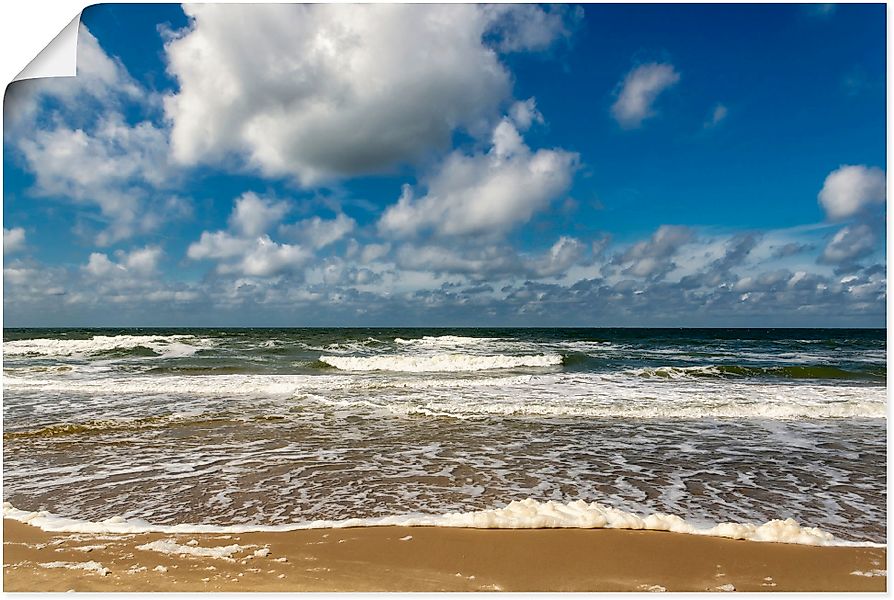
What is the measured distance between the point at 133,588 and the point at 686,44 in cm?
500

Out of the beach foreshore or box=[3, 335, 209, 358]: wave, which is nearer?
the beach foreshore

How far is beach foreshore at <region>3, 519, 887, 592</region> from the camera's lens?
8.46 ft

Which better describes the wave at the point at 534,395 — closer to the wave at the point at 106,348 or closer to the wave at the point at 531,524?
the wave at the point at 531,524

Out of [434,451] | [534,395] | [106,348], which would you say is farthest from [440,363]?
[106,348]

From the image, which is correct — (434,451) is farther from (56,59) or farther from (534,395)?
(534,395)

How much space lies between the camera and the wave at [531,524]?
3225 mm

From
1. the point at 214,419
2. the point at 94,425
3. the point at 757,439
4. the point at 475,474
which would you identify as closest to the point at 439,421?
the point at 475,474

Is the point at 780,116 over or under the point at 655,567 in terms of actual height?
over

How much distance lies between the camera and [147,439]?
6.01 metres

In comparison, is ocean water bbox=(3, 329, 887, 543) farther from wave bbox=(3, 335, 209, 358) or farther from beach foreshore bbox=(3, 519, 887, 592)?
wave bbox=(3, 335, 209, 358)

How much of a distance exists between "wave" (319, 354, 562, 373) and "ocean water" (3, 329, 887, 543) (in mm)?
5806

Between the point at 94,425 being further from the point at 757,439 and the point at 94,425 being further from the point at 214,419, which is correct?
the point at 757,439

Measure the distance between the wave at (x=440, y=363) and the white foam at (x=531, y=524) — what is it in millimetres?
12900

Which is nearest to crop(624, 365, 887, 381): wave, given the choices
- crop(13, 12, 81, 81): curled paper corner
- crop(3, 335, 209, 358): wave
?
crop(13, 12, 81, 81): curled paper corner
